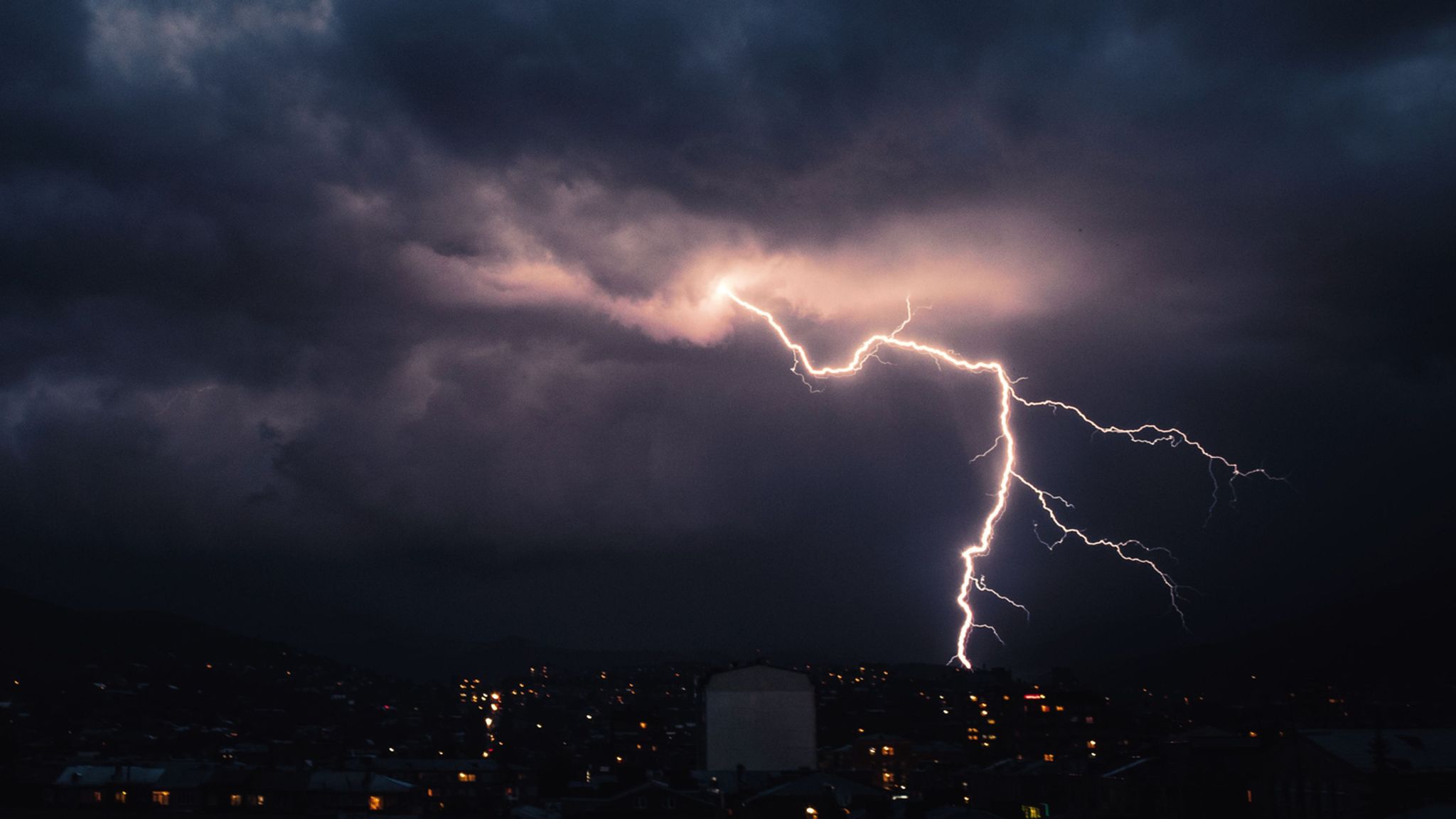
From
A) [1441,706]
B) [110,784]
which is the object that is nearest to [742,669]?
[110,784]

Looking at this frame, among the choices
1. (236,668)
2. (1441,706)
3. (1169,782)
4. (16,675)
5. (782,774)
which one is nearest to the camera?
(1169,782)

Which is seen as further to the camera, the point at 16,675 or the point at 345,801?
the point at 16,675

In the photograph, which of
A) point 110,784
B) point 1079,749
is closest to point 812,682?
point 1079,749

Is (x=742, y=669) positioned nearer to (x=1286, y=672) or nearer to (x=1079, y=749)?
(x=1079, y=749)

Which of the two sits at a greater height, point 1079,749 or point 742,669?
point 742,669

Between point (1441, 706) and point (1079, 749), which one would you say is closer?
point (1079, 749)

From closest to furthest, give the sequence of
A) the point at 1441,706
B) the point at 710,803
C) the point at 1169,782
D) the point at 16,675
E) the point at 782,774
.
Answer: the point at 710,803
the point at 1169,782
the point at 782,774
the point at 1441,706
the point at 16,675

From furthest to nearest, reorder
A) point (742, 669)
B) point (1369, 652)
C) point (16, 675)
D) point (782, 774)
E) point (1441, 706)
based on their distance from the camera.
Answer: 1. point (1369, 652)
2. point (16, 675)
3. point (1441, 706)
4. point (742, 669)
5. point (782, 774)

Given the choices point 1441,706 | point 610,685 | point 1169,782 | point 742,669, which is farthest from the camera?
point 610,685

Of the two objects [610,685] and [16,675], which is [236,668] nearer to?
[16,675]
